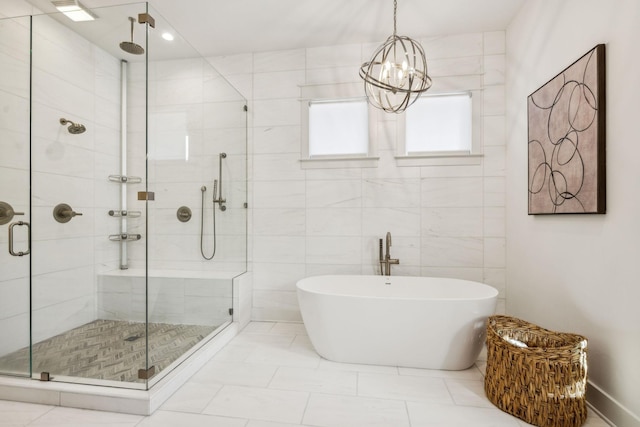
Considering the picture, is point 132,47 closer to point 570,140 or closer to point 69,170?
point 69,170

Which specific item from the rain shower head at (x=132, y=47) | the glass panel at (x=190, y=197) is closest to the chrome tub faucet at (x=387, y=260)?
the glass panel at (x=190, y=197)

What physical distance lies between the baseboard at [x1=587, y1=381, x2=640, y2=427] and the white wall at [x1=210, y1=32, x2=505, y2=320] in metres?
1.17

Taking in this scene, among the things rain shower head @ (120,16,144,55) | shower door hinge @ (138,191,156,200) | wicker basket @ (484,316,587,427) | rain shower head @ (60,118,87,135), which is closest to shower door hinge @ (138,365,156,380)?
shower door hinge @ (138,191,156,200)

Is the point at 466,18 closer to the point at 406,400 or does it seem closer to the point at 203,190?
the point at 203,190

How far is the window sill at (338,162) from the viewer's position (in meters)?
3.05

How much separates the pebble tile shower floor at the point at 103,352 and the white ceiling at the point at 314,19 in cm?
228

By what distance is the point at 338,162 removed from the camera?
3.09m

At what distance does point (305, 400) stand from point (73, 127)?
237 cm

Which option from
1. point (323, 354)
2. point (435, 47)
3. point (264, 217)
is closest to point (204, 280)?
point (264, 217)

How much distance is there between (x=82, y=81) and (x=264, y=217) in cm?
176

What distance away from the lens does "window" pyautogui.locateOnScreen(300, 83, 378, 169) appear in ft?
10.0

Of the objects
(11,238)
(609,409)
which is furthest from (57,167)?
(609,409)

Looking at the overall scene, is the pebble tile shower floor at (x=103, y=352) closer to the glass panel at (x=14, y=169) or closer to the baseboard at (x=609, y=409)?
the glass panel at (x=14, y=169)

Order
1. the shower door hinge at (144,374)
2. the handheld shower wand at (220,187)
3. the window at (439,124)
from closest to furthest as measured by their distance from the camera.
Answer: the shower door hinge at (144,374), the handheld shower wand at (220,187), the window at (439,124)
